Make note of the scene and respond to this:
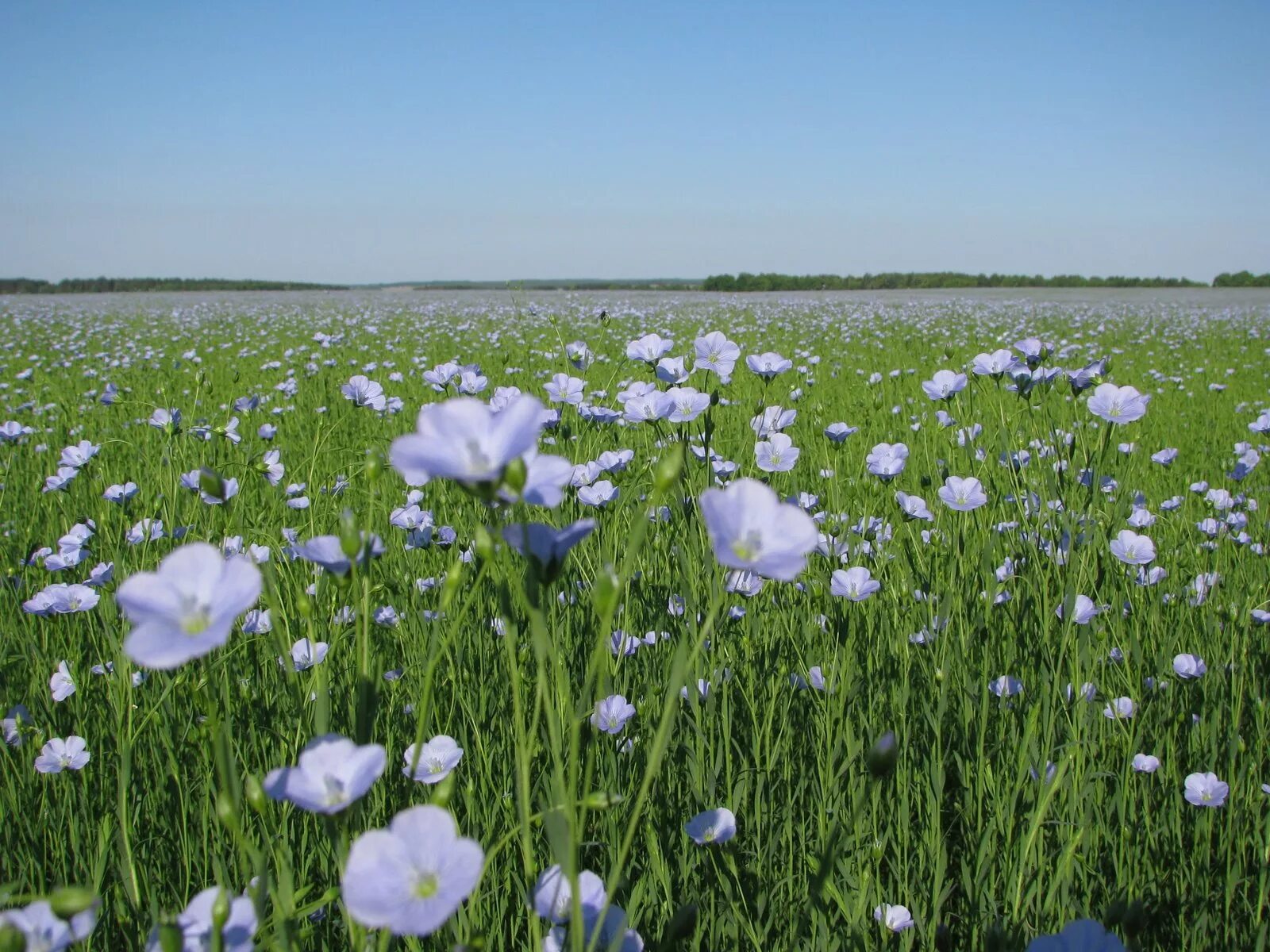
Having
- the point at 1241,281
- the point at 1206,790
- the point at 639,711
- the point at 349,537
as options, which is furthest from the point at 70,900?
the point at 1241,281

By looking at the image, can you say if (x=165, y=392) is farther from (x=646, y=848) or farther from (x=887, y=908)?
(x=887, y=908)

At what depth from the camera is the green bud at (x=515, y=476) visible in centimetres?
65

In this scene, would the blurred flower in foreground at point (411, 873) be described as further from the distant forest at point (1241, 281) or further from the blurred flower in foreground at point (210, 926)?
the distant forest at point (1241, 281)

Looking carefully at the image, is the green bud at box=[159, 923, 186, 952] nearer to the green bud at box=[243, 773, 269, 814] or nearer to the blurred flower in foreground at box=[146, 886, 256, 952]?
the blurred flower in foreground at box=[146, 886, 256, 952]

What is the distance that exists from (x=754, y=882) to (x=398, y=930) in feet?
2.97

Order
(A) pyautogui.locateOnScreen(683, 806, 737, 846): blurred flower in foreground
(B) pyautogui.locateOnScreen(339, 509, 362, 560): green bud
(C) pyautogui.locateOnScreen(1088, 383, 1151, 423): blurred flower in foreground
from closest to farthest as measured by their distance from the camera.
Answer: (B) pyautogui.locateOnScreen(339, 509, 362, 560): green bud → (A) pyautogui.locateOnScreen(683, 806, 737, 846): blurred flower in foreground → (C) pyautogui.locateOnScreen(1088, 383, 1151, 423): blurred flower in foreground

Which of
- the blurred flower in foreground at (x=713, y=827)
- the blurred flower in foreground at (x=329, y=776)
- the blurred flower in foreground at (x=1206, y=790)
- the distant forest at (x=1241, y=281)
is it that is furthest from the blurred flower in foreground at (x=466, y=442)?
the distant forest at (x=1241, y=281)

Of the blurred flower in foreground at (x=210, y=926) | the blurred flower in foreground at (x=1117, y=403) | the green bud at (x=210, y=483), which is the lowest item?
the blurred flower in foreground at (x=210, y=926)

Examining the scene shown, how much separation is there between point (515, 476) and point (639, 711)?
3.76 feet

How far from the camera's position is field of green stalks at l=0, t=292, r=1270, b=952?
2.33 feet

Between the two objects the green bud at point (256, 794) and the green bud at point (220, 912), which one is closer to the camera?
the green bud at point (220, 912)

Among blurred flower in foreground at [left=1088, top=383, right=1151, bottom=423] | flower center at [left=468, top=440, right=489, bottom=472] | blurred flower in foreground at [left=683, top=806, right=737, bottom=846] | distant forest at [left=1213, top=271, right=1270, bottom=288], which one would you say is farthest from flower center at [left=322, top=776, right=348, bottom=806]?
distant forest at [left=1213, top=271, right=1270, bottom=288]

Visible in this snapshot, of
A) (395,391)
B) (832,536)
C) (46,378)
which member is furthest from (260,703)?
(46,378)

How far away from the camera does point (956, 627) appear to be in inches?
76.1
